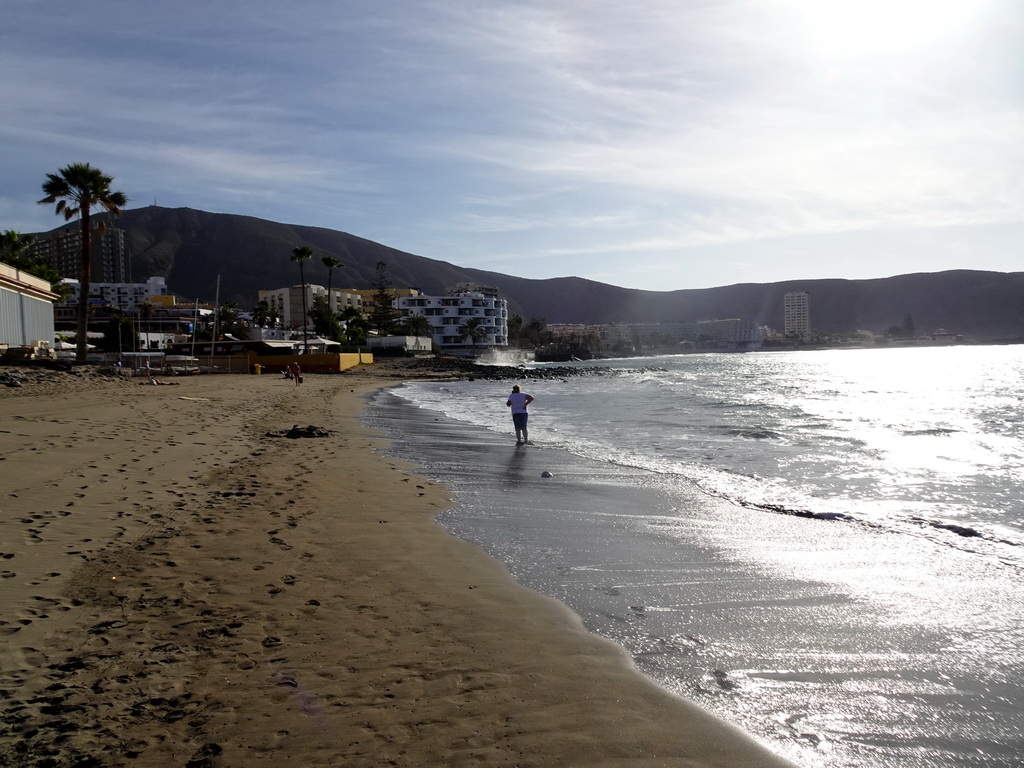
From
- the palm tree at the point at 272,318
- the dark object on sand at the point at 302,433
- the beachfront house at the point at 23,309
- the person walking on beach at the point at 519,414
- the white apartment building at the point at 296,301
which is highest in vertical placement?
the white apartment building at the point at 296,301

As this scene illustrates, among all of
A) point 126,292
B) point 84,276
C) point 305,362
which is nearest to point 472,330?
point 305,362

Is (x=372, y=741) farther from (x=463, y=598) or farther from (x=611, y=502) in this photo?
(x=611, y=502)

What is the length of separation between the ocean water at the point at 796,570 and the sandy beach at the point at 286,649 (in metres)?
0.51

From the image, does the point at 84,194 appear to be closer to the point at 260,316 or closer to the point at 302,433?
the point at 302,433

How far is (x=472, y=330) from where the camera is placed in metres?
116

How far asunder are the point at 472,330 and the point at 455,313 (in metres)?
5.53

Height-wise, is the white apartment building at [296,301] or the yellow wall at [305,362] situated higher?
the white apartment building at [296,301]

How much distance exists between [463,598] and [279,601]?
1.33m

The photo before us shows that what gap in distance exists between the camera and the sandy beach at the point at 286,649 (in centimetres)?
326

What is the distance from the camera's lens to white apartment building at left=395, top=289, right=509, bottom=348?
119 metres

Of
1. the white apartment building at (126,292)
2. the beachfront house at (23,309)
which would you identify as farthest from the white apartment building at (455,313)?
the beachfront house at (23,309)

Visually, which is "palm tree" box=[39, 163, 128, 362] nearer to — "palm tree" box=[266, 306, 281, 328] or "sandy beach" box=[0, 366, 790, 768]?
"sandy beach" box=[0, 366, 790, 768]

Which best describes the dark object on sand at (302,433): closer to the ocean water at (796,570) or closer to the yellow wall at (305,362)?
the ocean water at (796,570)

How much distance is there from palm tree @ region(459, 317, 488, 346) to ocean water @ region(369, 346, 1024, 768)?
101 meters
